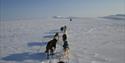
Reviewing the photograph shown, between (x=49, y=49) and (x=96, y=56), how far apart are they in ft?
5.80

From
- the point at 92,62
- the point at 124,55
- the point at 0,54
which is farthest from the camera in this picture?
the point at 0,54

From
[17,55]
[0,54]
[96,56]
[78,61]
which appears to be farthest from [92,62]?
[0,54]

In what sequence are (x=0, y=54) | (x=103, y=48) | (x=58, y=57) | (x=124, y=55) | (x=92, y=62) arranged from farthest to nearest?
(x=103, y=48) < (x=0, y=54) < (x=124, y=55) < (x=58, y=57) < (x=92, y=62)

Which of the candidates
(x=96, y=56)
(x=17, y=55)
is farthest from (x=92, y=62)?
(x=17, y=55)

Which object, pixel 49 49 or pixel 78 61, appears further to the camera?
pixel 49 49

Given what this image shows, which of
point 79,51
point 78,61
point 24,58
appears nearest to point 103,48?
point 79,51

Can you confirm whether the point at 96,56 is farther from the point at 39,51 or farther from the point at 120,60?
the point at 39,51

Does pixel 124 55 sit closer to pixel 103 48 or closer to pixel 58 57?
pixel 103 48

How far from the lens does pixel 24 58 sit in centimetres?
752

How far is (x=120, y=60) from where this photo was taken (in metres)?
7.14

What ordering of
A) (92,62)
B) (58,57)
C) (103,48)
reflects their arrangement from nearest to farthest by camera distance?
(92,62) → (58,57) → (103,48)

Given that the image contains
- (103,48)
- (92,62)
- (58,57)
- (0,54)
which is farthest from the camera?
(103,48)

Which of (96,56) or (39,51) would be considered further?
(39,51)

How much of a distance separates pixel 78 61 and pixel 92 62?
18.7 inches
